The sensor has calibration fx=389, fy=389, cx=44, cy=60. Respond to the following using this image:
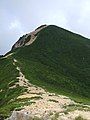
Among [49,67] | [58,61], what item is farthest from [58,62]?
[49,67]

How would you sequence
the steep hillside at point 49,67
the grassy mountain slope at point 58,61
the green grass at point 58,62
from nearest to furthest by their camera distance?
the steep hillside at point 49,67 < the green grass at point 58,62 < the grassy mountain slope at point 58,61

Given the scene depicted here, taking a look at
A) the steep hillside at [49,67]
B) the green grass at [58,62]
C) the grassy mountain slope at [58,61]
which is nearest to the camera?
the steep hillside at [49,67]

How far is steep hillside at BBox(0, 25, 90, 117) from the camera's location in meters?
92.4

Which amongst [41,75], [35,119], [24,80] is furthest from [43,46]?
[35,119]

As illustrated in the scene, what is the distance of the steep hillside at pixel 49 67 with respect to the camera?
92375 mm

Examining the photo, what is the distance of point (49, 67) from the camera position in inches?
5037

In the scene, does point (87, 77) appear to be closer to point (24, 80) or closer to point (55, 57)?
point (55, 57)

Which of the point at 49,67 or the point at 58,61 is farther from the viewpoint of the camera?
the point at 58,61

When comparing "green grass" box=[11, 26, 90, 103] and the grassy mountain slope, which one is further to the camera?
the grassy mountain slope

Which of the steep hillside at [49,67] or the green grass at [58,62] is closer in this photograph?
the steep hillside at [49,67]

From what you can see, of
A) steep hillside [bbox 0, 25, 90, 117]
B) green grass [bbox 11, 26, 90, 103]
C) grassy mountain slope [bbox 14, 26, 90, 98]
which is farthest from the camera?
grassy mountain slope [bbox 14, 26, 90, 98]

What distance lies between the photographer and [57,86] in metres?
105

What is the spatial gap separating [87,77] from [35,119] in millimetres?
89931

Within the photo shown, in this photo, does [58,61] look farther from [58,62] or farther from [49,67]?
[49,67]
